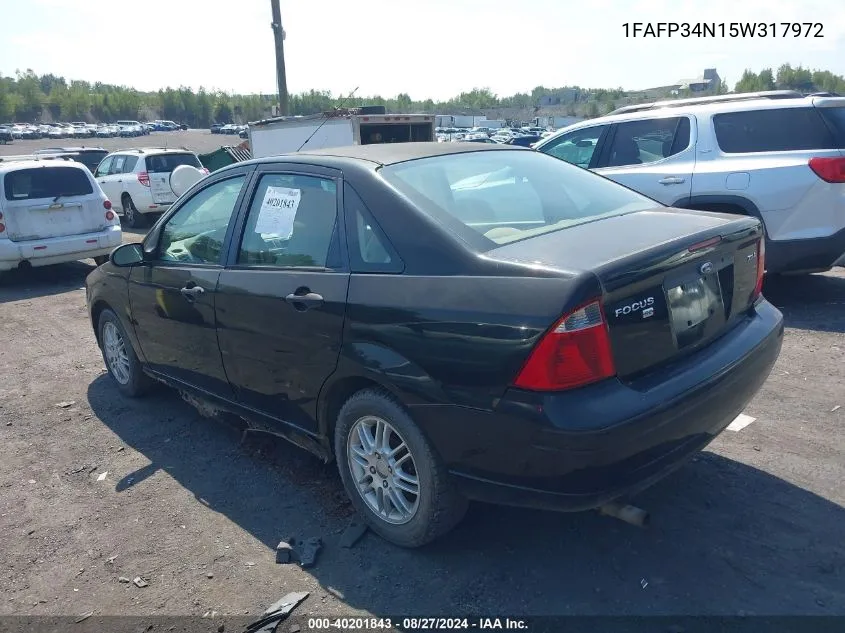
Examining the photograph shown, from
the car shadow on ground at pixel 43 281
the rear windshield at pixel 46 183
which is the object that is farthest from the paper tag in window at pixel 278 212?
the rear windshield at pixel 46 183

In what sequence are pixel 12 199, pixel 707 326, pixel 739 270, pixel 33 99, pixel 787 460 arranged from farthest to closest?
pixel 33 99 < pixel 12 199 < pixel 787 460 < pixel 739 270 < pixel 707 326

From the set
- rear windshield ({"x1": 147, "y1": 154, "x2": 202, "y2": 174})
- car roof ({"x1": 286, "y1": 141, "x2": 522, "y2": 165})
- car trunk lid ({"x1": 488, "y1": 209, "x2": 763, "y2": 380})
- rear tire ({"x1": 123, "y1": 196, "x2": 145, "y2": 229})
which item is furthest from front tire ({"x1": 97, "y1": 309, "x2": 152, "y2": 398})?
rear tire ({"x1": 123, "y1": 196, "x2": 145, "y2": 229})

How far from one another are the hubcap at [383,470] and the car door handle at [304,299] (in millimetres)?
592

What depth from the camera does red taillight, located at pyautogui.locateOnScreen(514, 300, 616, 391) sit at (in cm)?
253

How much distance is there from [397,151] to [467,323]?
4.72 feet

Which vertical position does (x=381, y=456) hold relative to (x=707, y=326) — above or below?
below

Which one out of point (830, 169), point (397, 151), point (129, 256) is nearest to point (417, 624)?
→ point (397, 151)

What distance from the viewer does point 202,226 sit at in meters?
4.34

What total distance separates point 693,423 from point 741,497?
917 millimetres

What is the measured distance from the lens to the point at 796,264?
21.6 ft

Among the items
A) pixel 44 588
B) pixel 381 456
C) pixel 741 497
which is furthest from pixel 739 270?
pixel 44 588

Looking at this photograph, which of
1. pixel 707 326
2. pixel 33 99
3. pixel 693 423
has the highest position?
pixel 33 99

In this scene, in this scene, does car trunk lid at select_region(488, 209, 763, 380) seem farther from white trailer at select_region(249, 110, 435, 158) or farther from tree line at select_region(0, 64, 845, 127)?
tree line at select_region(0, 64, 845, 127)

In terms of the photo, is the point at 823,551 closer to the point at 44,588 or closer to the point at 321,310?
the point at 321,310
